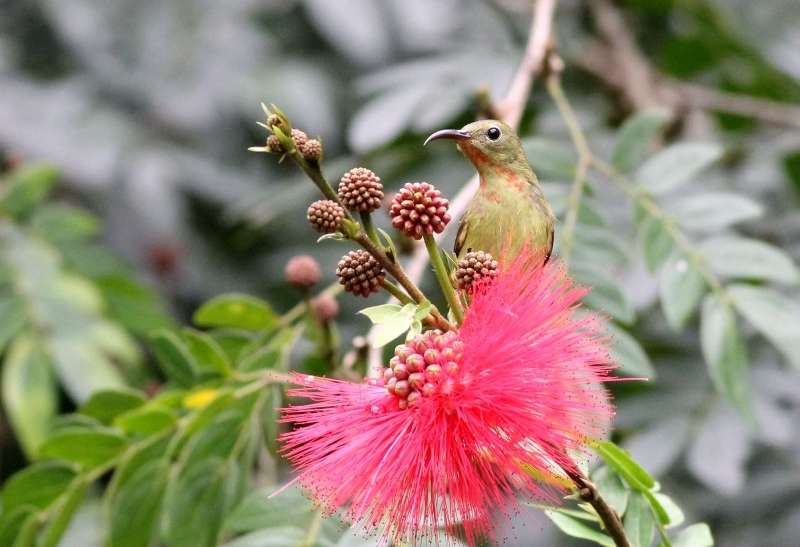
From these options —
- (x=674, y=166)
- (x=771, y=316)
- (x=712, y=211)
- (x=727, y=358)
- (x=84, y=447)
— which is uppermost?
(x=674, y=166)

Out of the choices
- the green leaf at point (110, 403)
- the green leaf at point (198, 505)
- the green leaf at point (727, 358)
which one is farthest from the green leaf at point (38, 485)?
the green leaf at point (727, 358)

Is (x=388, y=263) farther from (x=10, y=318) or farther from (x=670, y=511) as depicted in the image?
(x=10, y=318)

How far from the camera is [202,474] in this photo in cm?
234

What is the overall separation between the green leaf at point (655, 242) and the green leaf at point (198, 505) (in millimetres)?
1140

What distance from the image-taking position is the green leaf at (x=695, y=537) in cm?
175

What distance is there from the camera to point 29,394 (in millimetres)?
3041

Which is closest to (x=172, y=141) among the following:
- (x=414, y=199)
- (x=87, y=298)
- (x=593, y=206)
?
(x=87, y=298)

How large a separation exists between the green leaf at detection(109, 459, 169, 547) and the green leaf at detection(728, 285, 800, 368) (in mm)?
1445

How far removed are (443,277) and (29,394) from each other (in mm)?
1957

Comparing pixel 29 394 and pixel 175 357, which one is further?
pixel 29 394

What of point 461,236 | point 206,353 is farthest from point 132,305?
point 461,236

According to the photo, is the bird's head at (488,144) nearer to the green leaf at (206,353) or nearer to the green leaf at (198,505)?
the green leaf at (206,353)

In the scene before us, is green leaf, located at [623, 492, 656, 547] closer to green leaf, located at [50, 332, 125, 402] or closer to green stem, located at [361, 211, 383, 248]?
green stem, located at [361, 211, 383, 248]

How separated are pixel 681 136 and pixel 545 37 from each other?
1.40m
